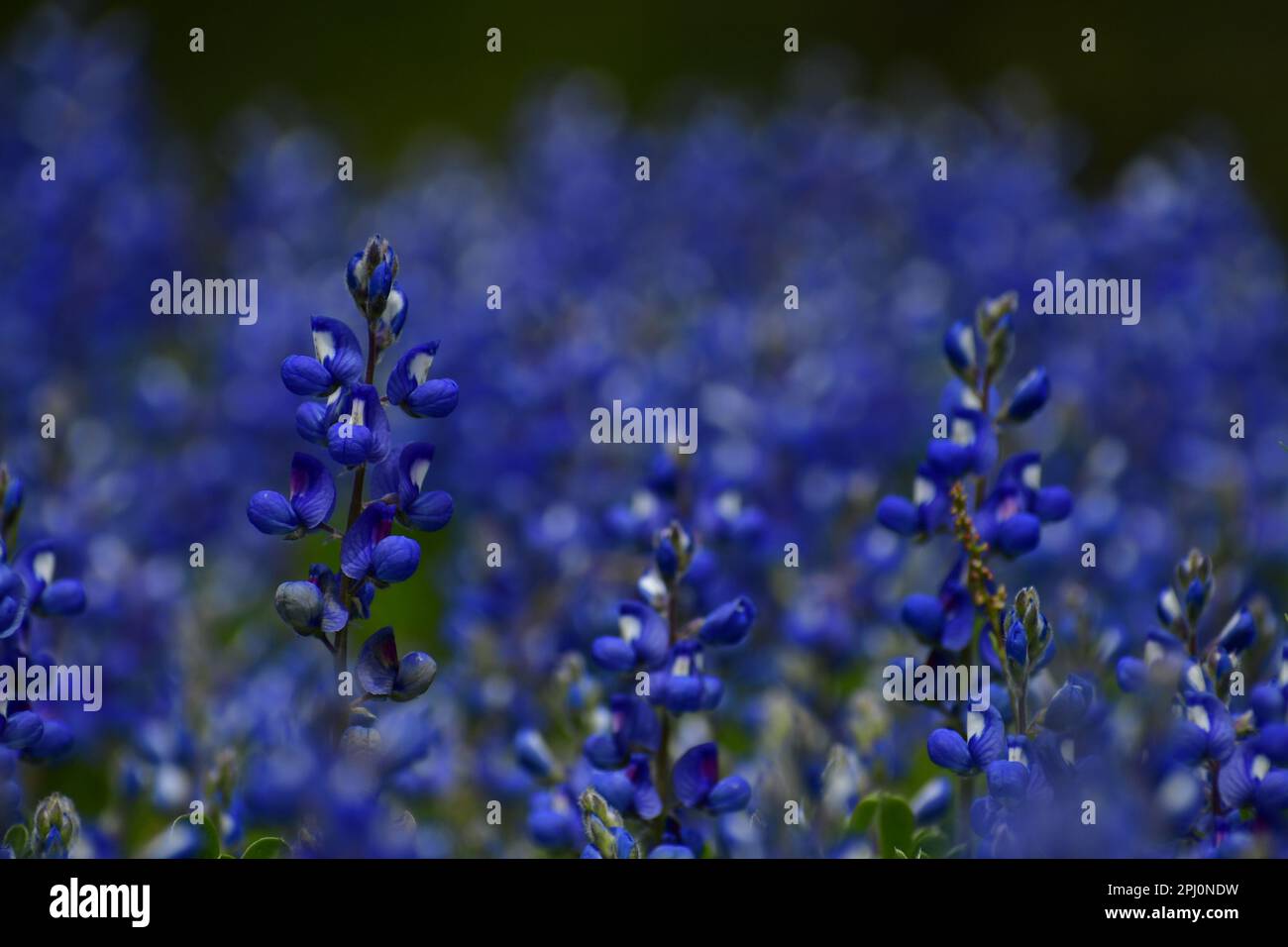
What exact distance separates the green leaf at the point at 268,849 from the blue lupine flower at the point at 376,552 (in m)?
0.42

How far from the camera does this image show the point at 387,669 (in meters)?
2.22

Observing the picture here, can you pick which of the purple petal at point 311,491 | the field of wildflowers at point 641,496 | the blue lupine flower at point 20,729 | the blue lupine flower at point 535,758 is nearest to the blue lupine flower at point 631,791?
the field of wildflowers at point 641,496

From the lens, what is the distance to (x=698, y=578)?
2898 millimetres

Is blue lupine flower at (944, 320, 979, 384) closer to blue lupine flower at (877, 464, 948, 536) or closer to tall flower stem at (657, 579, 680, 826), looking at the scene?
blue lupine flower at (877, 464, 948, 536)

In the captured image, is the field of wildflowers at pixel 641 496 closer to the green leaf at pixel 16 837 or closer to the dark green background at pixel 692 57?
the green leaf at pixel 16 837

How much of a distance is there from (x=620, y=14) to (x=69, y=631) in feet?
25.3

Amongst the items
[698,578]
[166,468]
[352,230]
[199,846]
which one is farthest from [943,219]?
[199,846]

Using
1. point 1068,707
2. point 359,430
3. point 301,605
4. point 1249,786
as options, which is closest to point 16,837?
point 301,605

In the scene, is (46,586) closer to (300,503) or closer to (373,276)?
(300,503)

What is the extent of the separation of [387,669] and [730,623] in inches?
23.6

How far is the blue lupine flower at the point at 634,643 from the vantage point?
2.50 metres

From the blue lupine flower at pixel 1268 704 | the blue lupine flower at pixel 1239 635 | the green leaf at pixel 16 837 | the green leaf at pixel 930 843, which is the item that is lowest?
the green leaf at pixel 930 843

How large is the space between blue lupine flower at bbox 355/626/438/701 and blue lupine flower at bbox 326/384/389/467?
0.86 ft

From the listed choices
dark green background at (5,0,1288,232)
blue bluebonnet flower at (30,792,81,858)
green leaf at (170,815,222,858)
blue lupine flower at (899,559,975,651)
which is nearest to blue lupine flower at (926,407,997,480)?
blue lupine flower at (899,559,975,651)
